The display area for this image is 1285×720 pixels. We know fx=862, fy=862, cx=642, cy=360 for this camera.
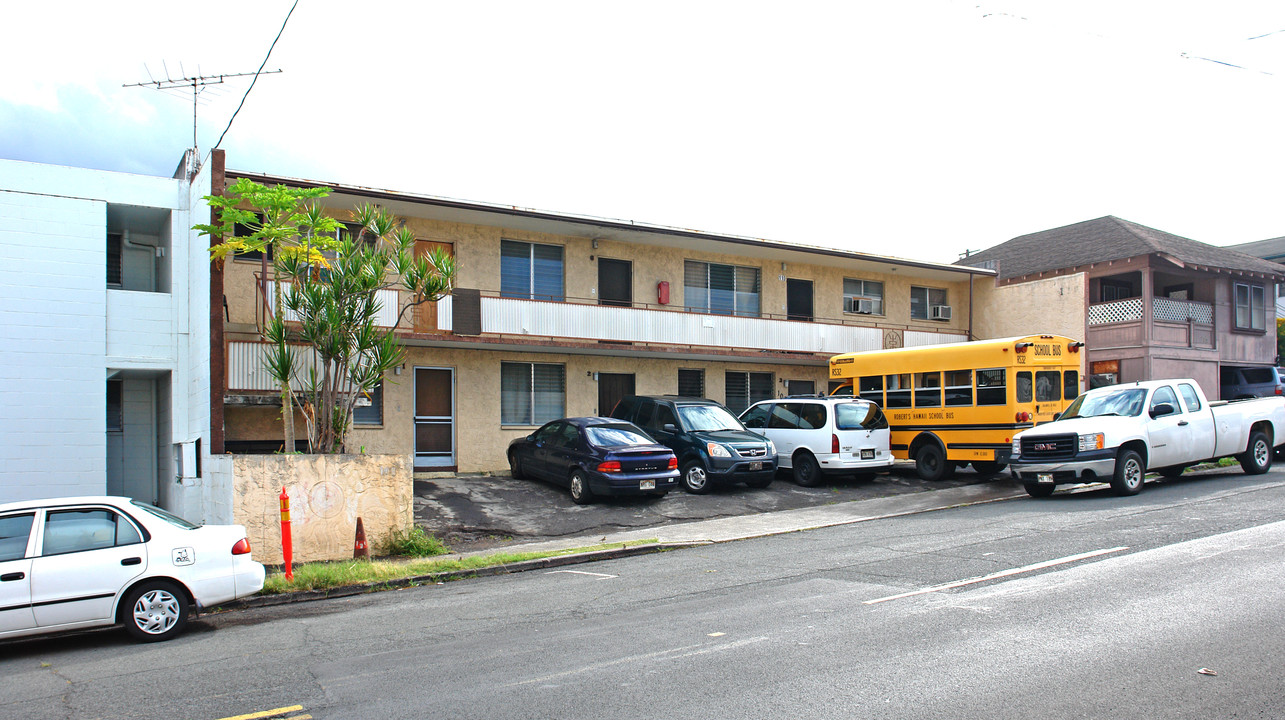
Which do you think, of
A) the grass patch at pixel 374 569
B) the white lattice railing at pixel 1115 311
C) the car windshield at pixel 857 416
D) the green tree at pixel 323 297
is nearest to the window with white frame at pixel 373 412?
the green tree at pixel 323 297

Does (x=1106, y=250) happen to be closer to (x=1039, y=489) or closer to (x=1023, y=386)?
(x=1023, y=386)

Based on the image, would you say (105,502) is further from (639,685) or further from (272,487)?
(639,685)

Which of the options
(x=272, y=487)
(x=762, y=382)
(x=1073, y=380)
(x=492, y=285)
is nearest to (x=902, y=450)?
(x=1073, y=380)

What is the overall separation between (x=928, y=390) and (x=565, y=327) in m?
7.93

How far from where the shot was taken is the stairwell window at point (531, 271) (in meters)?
20.1

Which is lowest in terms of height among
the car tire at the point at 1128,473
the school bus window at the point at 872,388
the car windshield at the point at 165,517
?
the car tire at the point at 1128,473

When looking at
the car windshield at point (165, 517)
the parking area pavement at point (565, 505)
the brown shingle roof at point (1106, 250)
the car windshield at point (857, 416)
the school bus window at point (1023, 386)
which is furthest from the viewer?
the brown shingle roof at point (1106, 250)

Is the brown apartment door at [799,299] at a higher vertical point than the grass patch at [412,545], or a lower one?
higher

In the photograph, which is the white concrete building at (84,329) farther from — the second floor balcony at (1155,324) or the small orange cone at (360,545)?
the second floor balcony at (1155,324)

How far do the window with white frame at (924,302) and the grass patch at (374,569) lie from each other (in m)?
17.6

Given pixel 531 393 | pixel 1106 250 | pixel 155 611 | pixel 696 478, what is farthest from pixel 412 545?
pixel 1106 250

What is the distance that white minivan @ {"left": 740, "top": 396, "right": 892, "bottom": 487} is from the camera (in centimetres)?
1672

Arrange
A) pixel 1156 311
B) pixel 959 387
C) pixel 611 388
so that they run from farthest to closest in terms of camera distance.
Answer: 1. pixel 1156 311
2. pixel 611 388
3. pixel 959 387

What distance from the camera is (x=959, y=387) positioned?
1725 centimetres
